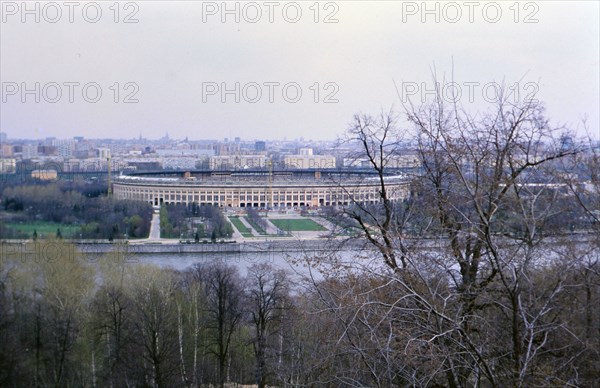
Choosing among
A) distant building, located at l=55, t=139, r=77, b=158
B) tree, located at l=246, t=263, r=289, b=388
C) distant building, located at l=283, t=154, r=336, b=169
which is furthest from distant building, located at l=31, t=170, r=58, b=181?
distant building, located at l=283, t=154, r=336, b=169

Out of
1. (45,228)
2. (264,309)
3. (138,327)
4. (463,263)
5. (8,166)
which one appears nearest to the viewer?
(463,263)

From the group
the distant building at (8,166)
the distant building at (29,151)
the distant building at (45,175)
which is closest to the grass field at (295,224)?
Answer: the distant building at (45,175)

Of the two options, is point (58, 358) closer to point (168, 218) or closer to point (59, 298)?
point (59, 298)

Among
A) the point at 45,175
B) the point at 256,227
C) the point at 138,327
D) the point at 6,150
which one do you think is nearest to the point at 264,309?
the point at 138,327

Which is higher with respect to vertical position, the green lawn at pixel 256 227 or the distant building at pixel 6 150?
the distant building at pixel 6 150

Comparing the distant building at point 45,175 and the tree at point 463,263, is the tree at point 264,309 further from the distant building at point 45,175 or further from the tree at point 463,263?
the distant building at point 45,175

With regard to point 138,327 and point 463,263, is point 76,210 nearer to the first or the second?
point 138,327
